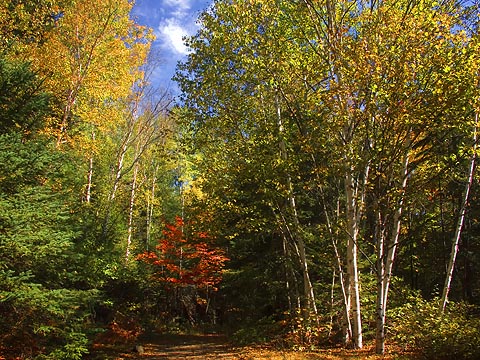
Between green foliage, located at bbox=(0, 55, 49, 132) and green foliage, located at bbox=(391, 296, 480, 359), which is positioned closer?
green foliage, located at bbox=(391, 296, 480, 359)

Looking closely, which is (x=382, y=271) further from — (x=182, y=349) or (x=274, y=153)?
(x=182, y=349)

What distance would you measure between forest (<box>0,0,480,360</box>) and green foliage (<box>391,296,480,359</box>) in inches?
1.4

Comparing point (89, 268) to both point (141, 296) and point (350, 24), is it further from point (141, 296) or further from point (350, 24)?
point (350, 24)

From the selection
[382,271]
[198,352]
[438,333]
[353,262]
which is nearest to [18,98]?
[353,262]

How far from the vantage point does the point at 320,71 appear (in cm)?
793

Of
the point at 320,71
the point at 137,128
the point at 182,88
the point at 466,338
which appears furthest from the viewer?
the point at 137,128

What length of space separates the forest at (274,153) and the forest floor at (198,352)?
0.49m

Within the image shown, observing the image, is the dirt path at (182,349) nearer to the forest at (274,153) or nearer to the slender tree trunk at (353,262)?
the forest at (274,153)

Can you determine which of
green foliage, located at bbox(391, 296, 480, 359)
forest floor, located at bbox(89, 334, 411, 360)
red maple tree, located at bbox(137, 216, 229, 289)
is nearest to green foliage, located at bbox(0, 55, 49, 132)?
forest floor, located at bbox(89, 334, 411, 360)

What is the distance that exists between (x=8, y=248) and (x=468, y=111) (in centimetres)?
857

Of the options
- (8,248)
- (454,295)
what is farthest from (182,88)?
(454,295)

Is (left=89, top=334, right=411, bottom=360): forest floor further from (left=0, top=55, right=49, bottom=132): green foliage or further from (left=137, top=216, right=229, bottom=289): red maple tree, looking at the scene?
(left=0, top=55, right=49, bottom=132): green foliage

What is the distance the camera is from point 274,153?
31.2ft

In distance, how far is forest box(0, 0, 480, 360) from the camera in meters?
6.56
